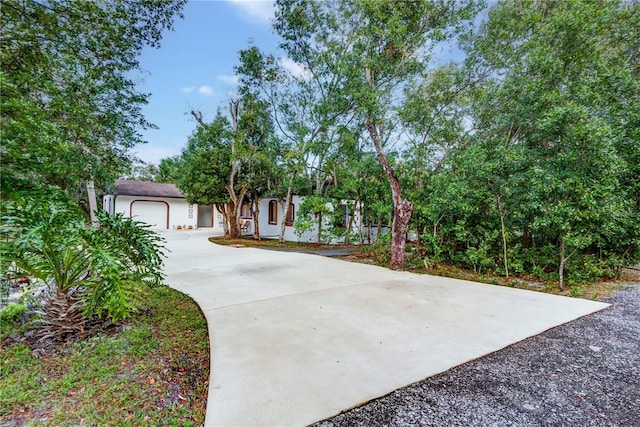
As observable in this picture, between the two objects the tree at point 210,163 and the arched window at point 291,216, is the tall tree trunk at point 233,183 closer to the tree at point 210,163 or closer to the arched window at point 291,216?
the tree at point 210,163

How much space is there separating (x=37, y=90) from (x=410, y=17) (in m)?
7.43

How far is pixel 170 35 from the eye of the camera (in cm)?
465

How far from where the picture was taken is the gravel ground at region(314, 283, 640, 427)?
184 cm

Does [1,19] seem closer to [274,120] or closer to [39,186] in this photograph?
[39,186]

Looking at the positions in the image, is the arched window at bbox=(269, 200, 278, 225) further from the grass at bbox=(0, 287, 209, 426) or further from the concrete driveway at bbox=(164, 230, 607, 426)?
the grass at bbox=(0, 287, 209, 426)

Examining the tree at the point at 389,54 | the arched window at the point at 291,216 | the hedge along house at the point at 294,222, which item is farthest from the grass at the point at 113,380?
the arched window at the point at 291,216

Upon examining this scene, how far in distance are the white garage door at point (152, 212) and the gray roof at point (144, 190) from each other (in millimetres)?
645

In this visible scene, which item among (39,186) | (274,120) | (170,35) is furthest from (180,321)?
(274,120)

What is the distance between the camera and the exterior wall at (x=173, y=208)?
17609 mm

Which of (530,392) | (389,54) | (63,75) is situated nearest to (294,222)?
(389,54)

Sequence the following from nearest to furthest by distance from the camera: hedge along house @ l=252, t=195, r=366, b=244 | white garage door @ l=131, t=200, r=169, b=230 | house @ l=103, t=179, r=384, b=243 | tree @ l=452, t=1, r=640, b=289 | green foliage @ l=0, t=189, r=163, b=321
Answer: green foliage @ l=0, t=189, r=163, b=321 → tree @ l=452, t=1, r=640, b=289 → hedge along house @ l=252, t=195, r=366, b=244 → house @ l=103, t=179, r=384, b=243 → white garage door @ l=131, t=200, r=169, b=230

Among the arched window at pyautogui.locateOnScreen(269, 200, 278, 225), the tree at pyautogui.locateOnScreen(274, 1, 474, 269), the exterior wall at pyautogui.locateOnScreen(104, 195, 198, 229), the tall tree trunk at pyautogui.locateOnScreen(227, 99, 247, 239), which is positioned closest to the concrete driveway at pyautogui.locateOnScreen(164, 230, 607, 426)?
the tree at pyautogui.locateOnScreen(274, 1, 474, 269)

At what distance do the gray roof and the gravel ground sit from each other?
1991 centimetres

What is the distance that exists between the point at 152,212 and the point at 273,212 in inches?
365
